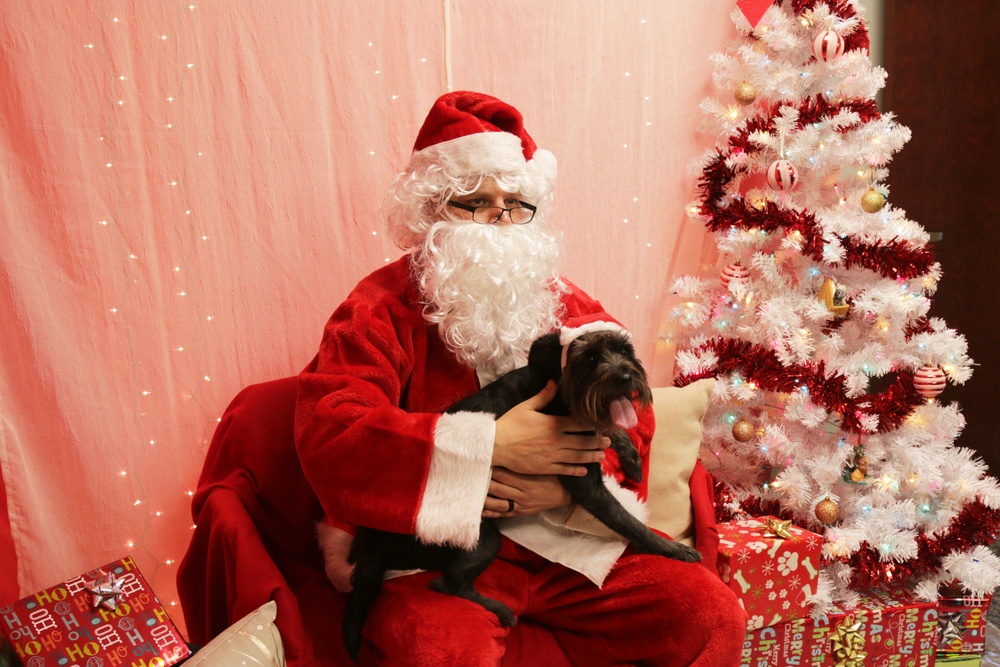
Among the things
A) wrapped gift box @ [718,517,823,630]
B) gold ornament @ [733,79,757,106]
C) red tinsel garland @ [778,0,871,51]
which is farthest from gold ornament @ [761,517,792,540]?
red tinsel garland @ [778,0,871,51]

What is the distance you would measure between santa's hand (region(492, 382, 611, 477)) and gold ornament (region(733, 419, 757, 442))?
107 cm

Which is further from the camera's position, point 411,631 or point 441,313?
point 441,313

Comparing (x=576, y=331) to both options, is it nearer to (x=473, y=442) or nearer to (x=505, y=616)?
(x=473, y=442)

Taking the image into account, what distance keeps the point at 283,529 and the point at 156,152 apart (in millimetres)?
1164

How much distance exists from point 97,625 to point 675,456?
152cm

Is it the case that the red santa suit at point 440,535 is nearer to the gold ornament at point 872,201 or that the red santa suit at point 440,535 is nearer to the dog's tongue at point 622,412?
the dog's tongue at point 622,412

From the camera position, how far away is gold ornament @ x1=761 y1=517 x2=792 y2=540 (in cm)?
215

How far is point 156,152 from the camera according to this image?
2096 millimetres

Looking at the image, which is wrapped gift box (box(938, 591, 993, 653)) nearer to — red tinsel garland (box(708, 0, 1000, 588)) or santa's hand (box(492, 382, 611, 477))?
red tinsel garland (box(708, 0, 1000, 588))

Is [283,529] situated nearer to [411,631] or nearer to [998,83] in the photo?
[411,631]

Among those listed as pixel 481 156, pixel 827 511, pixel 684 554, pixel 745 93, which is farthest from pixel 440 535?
pixel 745 93

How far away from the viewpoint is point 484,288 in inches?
71.8

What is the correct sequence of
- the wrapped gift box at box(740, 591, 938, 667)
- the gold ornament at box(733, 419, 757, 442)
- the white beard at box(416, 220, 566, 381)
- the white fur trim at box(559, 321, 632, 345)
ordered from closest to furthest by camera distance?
the white fur trim at box(559, 321, 632, 345) → the white beard at box(416, 220, 566, 381) → the wrapped gift box at box(740, 591, 938, 667) → the gold ornament at box(733, 419, 757, 442)

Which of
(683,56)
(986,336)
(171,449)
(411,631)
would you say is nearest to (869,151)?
(683,56)
